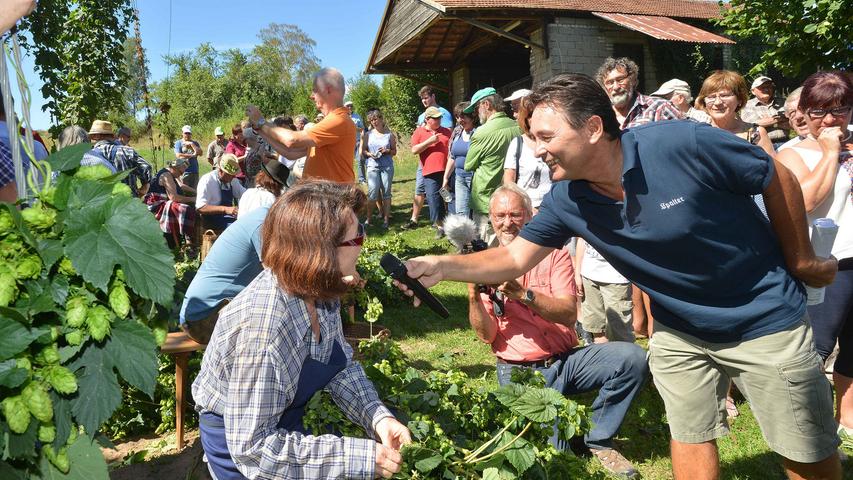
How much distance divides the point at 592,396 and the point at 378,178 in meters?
7.22

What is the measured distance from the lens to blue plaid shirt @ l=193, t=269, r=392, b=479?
207cm

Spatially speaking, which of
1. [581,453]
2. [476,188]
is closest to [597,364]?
[581,453]

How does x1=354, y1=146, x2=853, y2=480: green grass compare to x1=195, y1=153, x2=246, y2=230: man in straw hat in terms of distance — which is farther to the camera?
x1=195, y1=153, x2=246, y2=230: man in straw hat

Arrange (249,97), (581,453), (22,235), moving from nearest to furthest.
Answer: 1. (22,235)
2. (581,453)
3. (249,97)

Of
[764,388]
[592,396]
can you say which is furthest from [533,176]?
[764,388]

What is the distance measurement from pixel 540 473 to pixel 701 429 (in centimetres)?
67

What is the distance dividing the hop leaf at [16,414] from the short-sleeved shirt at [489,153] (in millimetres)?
5933

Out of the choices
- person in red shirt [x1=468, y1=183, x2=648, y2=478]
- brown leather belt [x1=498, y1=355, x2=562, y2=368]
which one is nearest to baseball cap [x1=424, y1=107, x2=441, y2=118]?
person in red shirt [x1=468, y1=183, x2=648, y2=478]

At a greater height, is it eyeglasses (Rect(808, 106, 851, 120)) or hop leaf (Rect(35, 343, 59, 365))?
eyeglasses (Rect(808, 106, 851, 120))

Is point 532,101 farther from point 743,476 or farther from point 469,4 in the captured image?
point 469,4

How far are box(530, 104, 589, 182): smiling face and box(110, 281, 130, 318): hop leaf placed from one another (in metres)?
1.61

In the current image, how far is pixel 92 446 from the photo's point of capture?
133 centimetres

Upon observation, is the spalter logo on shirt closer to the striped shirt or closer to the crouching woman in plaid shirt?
the crouching woman in plaid shirt

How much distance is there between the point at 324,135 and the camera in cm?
518
